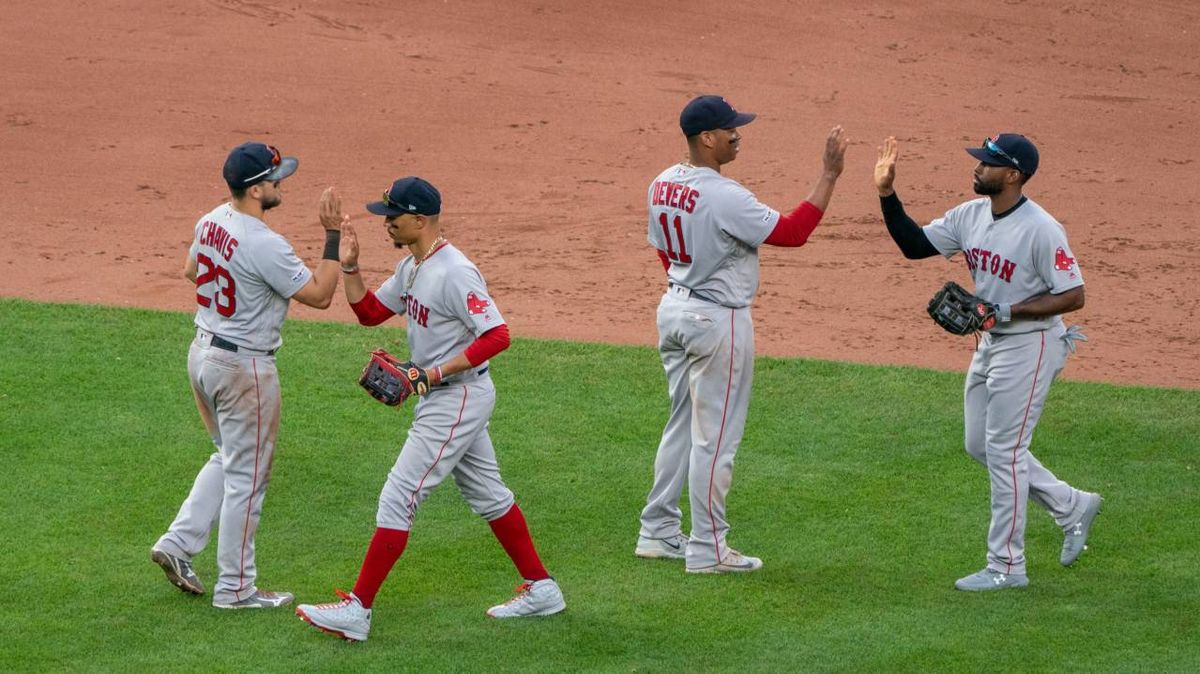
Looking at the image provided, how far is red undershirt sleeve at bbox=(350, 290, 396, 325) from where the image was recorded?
602 centimetres

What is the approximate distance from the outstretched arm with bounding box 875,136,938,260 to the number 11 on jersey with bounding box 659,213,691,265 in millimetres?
803

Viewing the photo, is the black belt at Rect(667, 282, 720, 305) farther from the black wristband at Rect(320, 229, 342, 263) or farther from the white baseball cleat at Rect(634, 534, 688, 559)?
the black wristband at Rect(320, 229, 342, 263)

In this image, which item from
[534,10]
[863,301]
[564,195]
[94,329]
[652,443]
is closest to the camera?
[652,443]

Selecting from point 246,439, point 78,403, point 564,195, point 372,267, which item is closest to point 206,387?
point 246,439

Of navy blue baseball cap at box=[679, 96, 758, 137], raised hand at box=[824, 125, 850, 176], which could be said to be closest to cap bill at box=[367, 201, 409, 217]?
navy blue baseball cap at box=[679, 96, 758, 137]

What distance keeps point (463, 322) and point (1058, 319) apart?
2385mm

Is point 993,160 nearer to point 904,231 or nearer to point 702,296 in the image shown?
point 904,231

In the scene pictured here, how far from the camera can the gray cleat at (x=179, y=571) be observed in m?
6.11

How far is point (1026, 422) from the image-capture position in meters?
6.27

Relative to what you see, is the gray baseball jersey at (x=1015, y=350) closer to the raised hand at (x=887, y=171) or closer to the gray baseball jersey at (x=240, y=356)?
the raised hand at (x=887, y=171)

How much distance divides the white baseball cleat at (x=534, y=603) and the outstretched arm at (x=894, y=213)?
6.49 feet

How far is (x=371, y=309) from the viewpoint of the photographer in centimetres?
604

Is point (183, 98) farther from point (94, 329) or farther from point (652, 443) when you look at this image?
point (652, 443)

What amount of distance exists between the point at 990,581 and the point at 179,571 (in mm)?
3173
